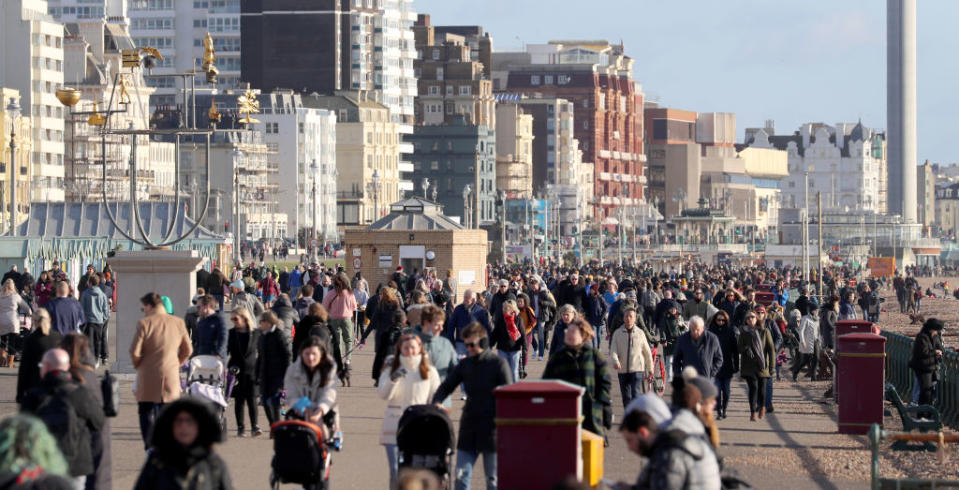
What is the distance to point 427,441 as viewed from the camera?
1116 centimetres

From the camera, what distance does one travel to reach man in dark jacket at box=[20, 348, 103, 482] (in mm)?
9859

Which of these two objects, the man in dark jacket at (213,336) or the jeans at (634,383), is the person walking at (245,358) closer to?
the man in dark jacket at (213,336)

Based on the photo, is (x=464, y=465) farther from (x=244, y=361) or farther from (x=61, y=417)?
(x=244, y=361)

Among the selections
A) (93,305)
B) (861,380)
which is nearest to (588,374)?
(861,380)

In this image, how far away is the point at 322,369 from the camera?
1186cm

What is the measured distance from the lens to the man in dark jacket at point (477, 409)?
11.5 meters

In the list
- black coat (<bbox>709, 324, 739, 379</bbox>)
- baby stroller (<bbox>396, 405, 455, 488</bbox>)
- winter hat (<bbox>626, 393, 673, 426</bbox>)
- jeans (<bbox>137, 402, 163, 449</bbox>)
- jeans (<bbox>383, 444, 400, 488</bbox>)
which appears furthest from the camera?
black coat (<bbox>709, 324, 739, 379</bbox>)

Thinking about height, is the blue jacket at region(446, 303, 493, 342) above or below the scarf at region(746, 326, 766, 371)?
above

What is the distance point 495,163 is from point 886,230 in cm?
4838

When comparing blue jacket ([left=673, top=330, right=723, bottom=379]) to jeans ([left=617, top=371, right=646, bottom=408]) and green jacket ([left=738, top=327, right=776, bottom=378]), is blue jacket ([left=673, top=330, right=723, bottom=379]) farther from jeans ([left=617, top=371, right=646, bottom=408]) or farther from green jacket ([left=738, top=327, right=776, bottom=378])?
green jacket ([left=738, top=327, right=776, bottom=378])

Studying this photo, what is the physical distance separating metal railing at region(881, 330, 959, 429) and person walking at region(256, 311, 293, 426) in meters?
7.34

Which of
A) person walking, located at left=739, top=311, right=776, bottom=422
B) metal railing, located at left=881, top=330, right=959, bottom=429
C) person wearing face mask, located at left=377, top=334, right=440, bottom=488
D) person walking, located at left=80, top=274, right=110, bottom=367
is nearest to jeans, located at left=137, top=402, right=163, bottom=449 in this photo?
person wearing face mask, located at left=377, top=334, right=440, bottom=488

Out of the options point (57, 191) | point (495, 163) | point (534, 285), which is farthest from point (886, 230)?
point (534, 285)

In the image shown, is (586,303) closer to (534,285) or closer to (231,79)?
(534,285)
